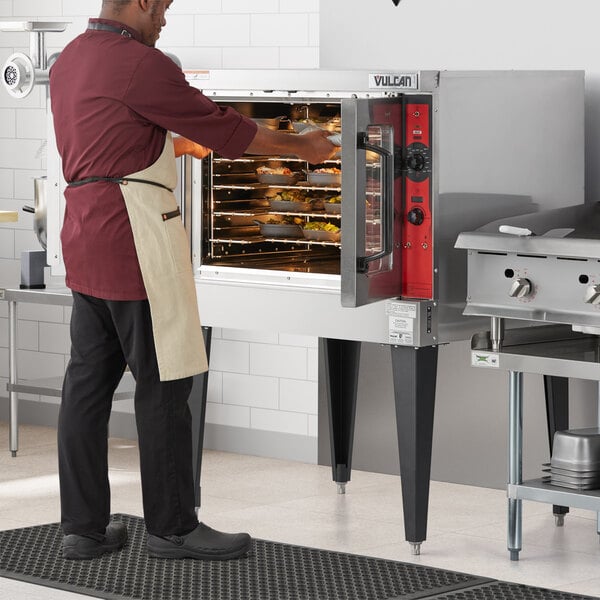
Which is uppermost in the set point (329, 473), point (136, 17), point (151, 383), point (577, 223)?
point (136, 17)

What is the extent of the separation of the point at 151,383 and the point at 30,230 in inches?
114

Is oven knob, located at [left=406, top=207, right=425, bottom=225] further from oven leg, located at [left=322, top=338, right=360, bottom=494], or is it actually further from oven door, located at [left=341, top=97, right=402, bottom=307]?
oven leg, located at [left=322, top=338, right=360, bottom=494]

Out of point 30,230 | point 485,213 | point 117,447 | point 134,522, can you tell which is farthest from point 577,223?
point 30,230

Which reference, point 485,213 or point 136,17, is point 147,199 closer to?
point 136,17

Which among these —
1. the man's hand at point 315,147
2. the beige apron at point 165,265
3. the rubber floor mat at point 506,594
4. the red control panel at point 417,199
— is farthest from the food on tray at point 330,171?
the rubber floor mat at point 506,594

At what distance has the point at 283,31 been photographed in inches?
245

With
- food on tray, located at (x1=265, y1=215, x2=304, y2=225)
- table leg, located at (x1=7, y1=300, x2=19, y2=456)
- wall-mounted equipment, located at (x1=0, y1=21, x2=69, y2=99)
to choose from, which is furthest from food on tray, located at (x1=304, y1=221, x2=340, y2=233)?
table leg, located at (x1=7, y1=300, x2=19, y2=456)

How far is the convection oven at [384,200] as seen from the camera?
4598mm

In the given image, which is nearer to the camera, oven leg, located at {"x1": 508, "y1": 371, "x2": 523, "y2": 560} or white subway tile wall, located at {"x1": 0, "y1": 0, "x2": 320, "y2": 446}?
oven leg, located at {"x1": 508, "y1": 371, "x2": 523, "y2": 560}

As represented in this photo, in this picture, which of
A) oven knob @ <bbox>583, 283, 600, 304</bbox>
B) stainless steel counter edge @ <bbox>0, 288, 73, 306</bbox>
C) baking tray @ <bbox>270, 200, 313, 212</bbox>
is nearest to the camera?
oven knob @ <bbox>583, 283, 600, 304</bbox>

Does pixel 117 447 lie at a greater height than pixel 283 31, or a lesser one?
lesser

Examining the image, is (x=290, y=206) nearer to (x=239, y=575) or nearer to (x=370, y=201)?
(x=370, y=201)

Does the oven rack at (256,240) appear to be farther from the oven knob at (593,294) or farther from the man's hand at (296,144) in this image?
the oven knob at (593,294)

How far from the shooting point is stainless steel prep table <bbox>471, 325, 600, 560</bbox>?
4406 millimetres
